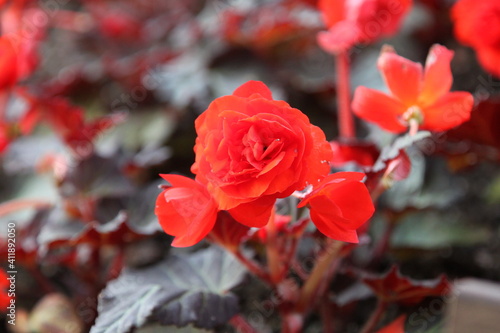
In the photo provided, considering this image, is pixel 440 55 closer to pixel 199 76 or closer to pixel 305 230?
pixel 305 230

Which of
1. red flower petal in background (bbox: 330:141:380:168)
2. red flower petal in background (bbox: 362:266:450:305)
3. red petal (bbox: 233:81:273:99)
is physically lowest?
red flower petal in background (bbox: 362:266:450:305)

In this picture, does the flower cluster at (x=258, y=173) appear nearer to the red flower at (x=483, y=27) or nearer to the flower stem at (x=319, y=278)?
the flower stem at (x=319, y=278)

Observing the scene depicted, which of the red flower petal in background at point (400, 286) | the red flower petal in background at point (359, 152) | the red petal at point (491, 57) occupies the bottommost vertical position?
the red flower petal in background at point (400, 286)

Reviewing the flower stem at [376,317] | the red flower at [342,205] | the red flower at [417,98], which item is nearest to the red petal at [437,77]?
the red flower at [417,98]

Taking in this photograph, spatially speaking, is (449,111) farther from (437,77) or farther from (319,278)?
(319,278)

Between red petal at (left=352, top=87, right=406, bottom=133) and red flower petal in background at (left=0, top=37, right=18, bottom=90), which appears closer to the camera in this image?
red petal at (left=352, top=87, right=406, bottom=133)

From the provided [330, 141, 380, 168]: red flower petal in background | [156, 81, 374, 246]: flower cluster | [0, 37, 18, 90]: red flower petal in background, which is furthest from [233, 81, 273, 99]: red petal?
[0, 37, 18, 90]: red flower petal in background

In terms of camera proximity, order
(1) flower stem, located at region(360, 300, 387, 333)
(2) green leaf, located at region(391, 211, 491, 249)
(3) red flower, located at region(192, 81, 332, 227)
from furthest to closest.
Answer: (2) green leaf, located at region(391, 211, 491, 249) → (1) flower stem, located at region(360, 300, 387, 333) → (3) red flower, located at region(192, 81, 332, 227)

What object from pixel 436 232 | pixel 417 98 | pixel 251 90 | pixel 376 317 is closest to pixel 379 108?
pixel 417 98

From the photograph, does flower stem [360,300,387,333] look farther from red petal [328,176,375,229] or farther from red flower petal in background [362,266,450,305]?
red petal [328,176,375,229]
